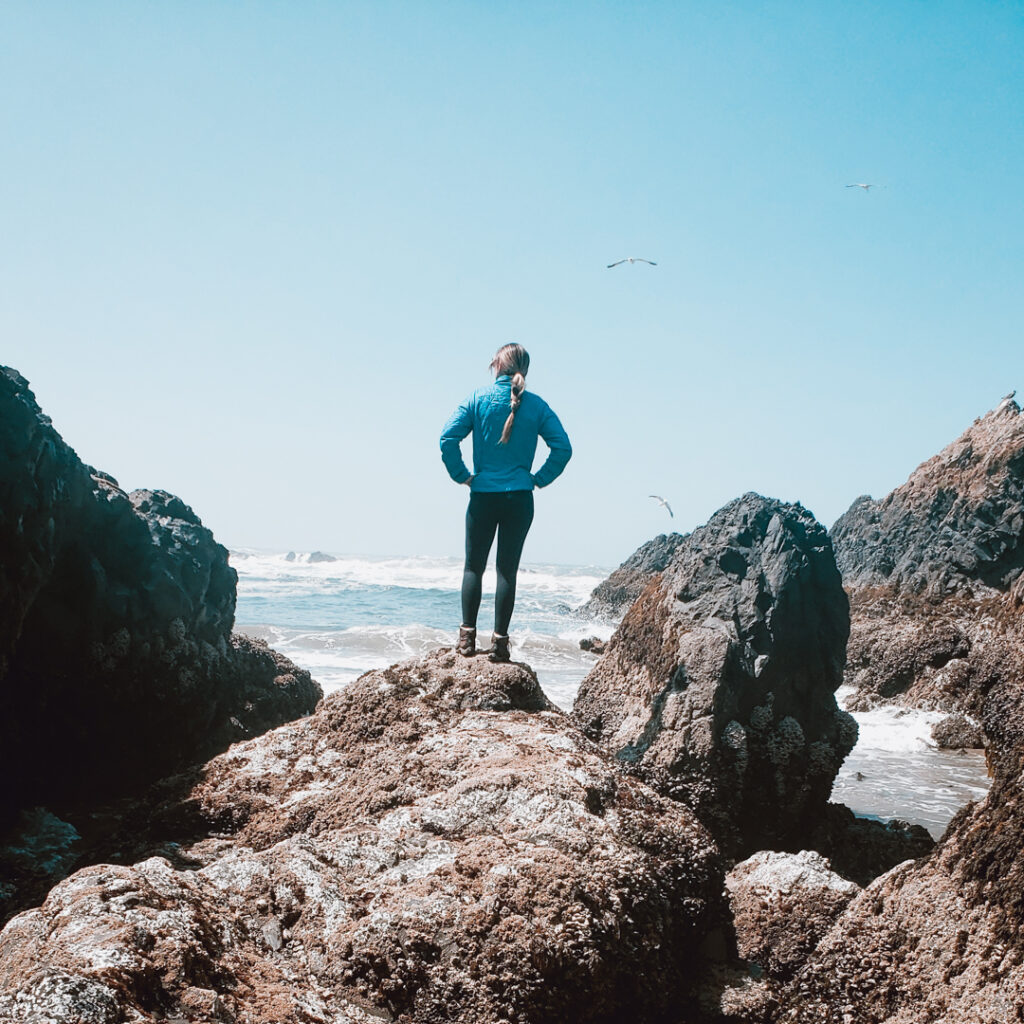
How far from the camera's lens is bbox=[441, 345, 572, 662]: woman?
19.4 feet

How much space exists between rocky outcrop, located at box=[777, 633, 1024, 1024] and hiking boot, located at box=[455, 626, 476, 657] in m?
2.90

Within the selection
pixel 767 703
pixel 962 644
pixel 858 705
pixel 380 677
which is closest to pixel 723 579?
pixel 767 703

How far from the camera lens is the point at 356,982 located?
286 cm

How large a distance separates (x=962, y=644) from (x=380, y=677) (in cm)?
1878

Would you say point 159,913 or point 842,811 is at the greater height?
point 159,913

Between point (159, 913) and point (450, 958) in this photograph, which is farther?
point (450, 958)

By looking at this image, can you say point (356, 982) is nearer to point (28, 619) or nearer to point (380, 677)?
point (380, 677)

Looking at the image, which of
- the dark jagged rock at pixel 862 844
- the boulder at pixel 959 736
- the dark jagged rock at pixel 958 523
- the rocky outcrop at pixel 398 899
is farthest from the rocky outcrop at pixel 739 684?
the dark jagged rock at pixel 958 523

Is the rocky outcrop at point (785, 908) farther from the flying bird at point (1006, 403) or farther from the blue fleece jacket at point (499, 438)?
the flying bird at point (1006, 403)

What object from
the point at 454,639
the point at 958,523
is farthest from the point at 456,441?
the point at 958,523

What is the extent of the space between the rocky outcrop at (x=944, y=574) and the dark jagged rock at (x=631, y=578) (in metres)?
10.2

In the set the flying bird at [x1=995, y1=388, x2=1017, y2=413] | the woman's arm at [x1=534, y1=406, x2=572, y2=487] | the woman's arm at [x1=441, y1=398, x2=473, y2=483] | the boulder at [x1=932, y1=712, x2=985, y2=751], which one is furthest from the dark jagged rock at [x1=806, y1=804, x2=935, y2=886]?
the flying bird at [x1=995, y1=388, x2=1017, y2=413]

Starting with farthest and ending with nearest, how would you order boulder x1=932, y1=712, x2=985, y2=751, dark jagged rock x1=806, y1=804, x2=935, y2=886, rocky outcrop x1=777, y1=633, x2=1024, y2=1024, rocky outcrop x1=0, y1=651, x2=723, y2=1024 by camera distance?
boulder x1=932, y1=712, x2=985, y2=751, dark jagged rock x1=806, y1=804, x2=935, y2=886, rocky outcrop x1=777, y1=633, x2=1024, y2=1024, rocky outcrop x1=0, y1=651, x2=723, y2=1024

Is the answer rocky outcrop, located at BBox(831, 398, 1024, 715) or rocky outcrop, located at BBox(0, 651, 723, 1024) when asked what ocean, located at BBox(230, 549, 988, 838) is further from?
rocky outcrop, located at BBox(0, 651, 723, 1024)
